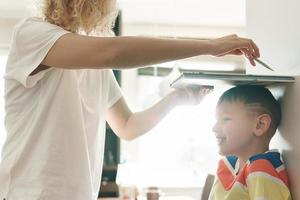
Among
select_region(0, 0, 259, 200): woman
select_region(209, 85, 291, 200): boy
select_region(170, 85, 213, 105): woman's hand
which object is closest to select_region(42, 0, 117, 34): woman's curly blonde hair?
select_region(0, 0, 259, 200): woman

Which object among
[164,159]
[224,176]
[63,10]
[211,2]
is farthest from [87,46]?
[164,159]

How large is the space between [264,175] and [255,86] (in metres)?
0.23

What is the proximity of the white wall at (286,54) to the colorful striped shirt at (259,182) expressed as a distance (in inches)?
1.0

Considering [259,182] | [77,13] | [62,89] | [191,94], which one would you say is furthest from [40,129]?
[259,182]

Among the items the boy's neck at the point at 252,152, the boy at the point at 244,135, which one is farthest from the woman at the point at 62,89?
the boy's neck at the point at 252,152

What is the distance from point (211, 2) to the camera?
3275mm

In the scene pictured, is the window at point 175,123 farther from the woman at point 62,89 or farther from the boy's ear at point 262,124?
the boy's ear at point 262,124

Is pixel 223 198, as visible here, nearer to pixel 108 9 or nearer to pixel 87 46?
pixel 87 46

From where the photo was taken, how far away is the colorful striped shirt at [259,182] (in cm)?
80

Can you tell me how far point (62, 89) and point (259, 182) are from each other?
0.52 meters

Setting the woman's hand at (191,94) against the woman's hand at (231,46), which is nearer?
the woman's hand at (231,46)

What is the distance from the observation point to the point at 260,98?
915mm

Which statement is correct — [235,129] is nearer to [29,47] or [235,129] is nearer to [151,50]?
[151,50]

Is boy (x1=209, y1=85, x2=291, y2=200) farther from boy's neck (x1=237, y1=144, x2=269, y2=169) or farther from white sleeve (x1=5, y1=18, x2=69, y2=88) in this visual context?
white sleeve (x1=5, y1=18, x2=69, y2=88)
